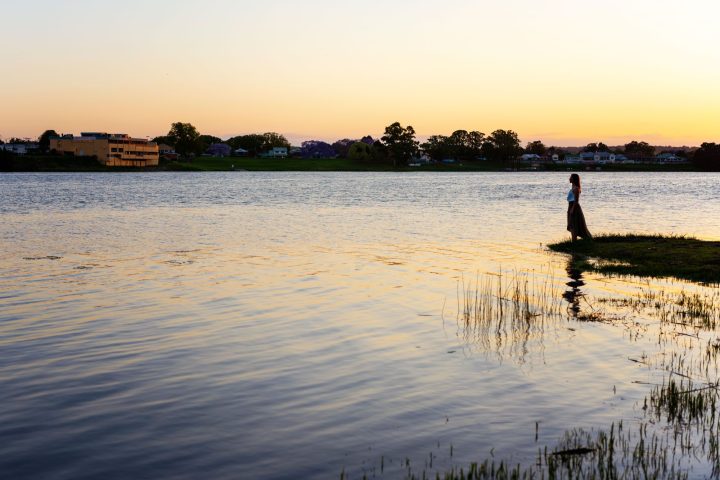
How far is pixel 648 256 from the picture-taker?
1158 inches

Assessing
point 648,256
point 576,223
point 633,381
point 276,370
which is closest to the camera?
point 633,381

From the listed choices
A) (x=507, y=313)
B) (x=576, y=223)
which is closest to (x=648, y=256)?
(x=576, y=223)

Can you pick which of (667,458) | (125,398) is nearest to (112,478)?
(125,398)

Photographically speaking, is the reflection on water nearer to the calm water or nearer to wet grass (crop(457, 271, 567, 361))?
wet grass (crop(457, 271, 567, 361))

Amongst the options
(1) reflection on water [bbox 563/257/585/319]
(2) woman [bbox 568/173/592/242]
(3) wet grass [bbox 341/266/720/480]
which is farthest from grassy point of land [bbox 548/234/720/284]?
(3) wet grass [bbox 341/266/720/480]

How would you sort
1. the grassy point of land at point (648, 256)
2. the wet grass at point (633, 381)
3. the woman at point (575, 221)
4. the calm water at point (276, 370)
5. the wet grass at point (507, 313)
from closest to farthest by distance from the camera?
the wet grass at point (633, 381)
the calm water at point (276, 370)
the wet grass at point (507, 313)
the grassy point of land at point (648, 256)
the woman at point (575, 221)

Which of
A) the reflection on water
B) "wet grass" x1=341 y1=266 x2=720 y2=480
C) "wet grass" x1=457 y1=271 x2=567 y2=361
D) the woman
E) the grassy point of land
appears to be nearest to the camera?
"wet grass" x1=341 y1=266 x2=720 y2=480

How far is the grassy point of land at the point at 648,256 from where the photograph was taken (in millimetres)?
25578

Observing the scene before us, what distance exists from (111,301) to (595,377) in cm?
1423

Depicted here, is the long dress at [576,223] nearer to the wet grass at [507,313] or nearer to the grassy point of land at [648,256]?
the grassy point of land at [648,256]

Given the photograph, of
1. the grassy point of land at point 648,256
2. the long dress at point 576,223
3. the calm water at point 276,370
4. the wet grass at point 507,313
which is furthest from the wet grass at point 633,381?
the long dress at point 576,223

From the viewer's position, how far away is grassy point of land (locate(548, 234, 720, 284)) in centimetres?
2558

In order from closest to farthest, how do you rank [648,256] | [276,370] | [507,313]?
[276,370], [507,313], [648,256]

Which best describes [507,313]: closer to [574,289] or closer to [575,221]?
[574,289]
